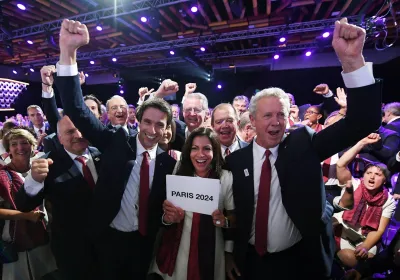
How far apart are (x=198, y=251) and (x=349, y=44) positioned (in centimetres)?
148

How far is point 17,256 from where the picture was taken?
198 cm

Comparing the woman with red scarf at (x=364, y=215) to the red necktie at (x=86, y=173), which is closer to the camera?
the red necktie at (x=86, y=173)

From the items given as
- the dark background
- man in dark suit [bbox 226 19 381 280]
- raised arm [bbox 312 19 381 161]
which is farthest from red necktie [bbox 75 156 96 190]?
the dark background

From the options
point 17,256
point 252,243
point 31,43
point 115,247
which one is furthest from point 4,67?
point 252,243

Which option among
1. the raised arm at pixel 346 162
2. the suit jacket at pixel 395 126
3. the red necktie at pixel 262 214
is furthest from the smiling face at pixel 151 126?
the suit jacket at pixel 395 126

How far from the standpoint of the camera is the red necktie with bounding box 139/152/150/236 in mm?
1618

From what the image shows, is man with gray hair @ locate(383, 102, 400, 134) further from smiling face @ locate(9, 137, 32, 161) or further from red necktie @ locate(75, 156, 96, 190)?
smiling face @ locate(9, 137, 32, 161)

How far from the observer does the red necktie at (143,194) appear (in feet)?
5.31

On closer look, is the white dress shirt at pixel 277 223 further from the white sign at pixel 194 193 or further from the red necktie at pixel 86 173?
the red necktie at pixel 86 173

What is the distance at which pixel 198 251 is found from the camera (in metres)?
1.52

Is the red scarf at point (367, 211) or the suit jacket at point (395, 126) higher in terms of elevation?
the suit jacket at point (395, 126)

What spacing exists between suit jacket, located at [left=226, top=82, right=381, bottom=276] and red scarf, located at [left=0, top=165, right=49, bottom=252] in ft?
5.69

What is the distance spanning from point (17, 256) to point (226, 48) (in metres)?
8.54

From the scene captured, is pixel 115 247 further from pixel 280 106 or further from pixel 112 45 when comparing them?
pixel 112 45
